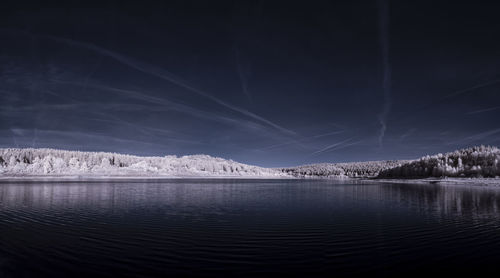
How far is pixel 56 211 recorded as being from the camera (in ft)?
109

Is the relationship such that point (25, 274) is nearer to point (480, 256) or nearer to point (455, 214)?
point (480, 256)

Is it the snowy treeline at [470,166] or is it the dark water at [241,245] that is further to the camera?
the snowy treeline at [470,166]

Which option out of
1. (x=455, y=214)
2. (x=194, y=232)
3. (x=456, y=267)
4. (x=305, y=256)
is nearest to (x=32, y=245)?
(x=194, y=232)

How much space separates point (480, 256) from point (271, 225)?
48.0 ft

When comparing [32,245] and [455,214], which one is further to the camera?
[455,214]

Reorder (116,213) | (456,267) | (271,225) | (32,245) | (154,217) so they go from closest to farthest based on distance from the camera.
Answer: (456,267) < (32,245) < (271,225) < (154,217) < (116,213)

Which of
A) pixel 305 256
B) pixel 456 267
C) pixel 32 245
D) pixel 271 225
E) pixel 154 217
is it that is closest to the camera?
pixel 456 267

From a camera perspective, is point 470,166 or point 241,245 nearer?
point 241,245

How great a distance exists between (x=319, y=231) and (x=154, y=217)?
1617cm

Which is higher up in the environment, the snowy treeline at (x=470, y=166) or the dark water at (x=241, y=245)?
the snowy treeline at (x=470, y=166)

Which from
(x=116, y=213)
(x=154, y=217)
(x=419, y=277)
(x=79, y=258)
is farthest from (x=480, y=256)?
(x=116, y=213)

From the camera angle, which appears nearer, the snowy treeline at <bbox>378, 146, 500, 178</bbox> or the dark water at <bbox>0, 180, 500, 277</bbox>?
the dark water at <bbox>0, 180, 500, 277</bbox>

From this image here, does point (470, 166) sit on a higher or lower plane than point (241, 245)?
higher

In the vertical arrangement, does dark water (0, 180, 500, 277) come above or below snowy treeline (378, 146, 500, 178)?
below
